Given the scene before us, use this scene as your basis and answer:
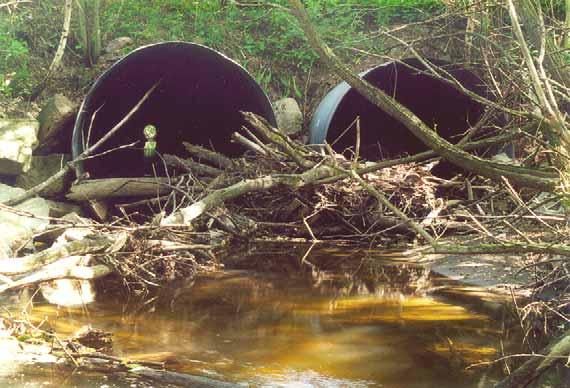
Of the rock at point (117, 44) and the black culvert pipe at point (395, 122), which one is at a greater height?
the rock at point (117, 44)

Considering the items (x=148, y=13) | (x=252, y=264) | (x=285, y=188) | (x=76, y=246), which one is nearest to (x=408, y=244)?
(x=285, y=188)

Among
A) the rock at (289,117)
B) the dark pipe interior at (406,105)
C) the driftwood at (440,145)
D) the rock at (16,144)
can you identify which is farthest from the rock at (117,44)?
the driftwood at (440,145)

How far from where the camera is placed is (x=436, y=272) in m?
5.89

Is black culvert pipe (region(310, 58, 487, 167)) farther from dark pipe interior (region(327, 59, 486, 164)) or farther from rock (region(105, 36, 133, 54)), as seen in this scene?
rock (region(105, 36, 133, 54))

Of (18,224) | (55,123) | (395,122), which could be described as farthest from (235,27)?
(18,224)

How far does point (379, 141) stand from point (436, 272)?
4.82 meters

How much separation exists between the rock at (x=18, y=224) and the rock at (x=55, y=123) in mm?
1284

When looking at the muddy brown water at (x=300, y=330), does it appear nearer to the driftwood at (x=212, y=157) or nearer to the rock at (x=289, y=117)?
the driftwood at (x=212, y=157)

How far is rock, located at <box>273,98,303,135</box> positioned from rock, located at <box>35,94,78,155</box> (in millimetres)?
2753

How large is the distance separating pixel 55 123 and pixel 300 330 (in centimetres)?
553

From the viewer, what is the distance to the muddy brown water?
10.8 feet

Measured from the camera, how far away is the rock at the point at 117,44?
10.9 metres

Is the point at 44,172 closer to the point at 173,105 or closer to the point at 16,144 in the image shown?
the point at 16,144

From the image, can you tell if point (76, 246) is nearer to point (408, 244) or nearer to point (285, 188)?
point (285, 188)
